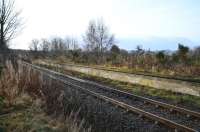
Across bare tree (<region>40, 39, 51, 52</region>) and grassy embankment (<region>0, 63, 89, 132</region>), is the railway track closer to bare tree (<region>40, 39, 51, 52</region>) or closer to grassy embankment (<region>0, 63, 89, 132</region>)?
grassy embankment (<region>0, 63, 89, 132</region>)

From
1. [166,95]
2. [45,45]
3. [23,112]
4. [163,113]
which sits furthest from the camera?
[45,45]

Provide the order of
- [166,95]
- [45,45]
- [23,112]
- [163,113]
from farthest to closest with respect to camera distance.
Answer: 1. [45,45]
2. [166,95]
3. [163,113]
4. [23,112]

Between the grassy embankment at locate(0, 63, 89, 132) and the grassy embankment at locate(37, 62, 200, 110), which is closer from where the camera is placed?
the grassy embankment at locate(0, 63, 89, 132)

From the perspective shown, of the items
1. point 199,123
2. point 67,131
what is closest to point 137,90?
point 199,123

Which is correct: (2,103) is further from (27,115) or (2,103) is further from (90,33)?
(90,33)

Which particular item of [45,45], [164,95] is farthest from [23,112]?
[45,45]

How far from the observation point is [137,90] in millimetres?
16406

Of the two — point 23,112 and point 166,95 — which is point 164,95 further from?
point 23,112

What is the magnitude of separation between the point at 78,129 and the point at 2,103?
422cm

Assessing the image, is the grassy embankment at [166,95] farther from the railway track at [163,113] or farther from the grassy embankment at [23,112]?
the grassy embankment at [23,112]

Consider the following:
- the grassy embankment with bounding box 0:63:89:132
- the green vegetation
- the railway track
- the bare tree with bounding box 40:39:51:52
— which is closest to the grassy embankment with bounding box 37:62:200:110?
the green vegetation

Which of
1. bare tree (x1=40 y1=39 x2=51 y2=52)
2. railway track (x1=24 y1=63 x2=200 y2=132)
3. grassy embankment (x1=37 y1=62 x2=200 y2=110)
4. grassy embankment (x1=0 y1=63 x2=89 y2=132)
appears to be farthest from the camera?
bare tree (x1=40 y1=39 x2=51 y2=52)

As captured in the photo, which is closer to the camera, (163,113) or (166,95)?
(163,113)

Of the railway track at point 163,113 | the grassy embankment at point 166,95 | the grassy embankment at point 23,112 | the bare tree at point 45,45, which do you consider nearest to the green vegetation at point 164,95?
the grassy embankment at point 166,95
